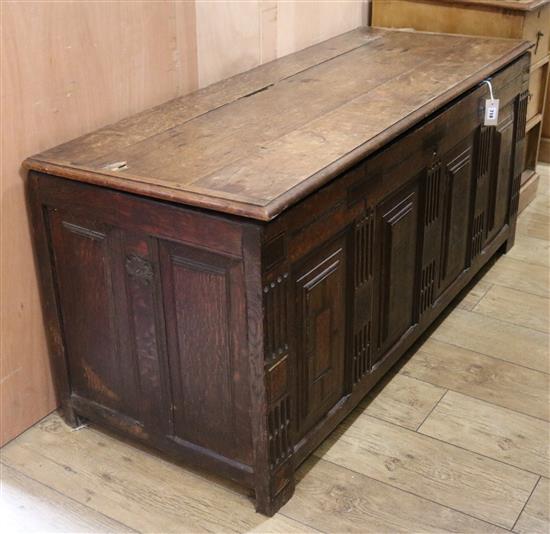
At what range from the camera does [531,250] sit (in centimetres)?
305

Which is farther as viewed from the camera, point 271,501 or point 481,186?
point 481,186

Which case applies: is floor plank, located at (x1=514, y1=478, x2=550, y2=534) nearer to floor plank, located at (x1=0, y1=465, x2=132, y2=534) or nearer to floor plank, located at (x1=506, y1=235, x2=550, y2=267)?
floor plank, located at (x1=0, y1=465, x2=132, y2=534)

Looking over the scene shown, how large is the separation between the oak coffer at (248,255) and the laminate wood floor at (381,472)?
7cm

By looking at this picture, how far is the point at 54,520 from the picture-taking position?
1859 mm

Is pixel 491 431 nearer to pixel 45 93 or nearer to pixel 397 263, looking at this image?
pixel 397 263

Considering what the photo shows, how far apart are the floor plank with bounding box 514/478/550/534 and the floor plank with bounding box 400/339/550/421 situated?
29cm

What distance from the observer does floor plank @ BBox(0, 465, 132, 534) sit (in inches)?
72.4

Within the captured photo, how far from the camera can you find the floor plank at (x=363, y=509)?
6.00 ft

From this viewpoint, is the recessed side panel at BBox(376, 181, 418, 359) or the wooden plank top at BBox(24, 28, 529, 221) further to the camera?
the recessed side panel at BBox(376, 181, 418, 359)

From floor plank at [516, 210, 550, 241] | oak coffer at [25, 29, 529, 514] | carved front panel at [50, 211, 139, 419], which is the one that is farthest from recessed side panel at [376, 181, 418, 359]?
floor plank at [516, 210, 550, 241]

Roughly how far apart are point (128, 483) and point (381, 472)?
57cm

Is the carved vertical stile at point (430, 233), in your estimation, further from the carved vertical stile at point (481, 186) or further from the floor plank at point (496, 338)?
the carved vertical stile at point (481, 186)

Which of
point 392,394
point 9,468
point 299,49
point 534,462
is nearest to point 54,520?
point 9,468

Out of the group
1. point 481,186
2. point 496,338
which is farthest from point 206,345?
point 481,186
